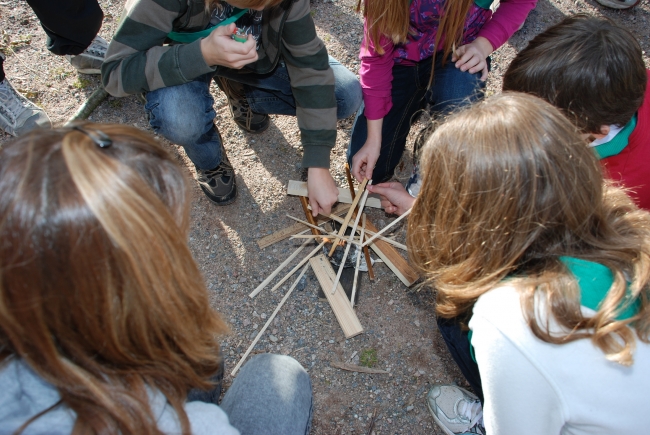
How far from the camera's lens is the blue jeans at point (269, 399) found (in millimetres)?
1399

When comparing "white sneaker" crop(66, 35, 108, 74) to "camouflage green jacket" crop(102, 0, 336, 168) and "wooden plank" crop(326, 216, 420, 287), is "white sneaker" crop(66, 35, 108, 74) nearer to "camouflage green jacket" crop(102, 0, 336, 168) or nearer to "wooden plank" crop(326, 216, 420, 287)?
"camouflage green jacket" crop(102, 0, 336, 168)

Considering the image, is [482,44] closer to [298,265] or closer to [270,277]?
[298,265]

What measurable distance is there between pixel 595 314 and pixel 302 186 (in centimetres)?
153

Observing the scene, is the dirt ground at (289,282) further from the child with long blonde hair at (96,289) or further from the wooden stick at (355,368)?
the child with long blonde hair at (96,289)

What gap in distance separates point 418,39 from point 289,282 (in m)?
1.34

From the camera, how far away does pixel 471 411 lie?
73.9 inches

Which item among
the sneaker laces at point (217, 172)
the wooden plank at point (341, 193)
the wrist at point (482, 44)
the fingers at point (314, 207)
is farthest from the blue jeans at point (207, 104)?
the wrist at point (482, 44)

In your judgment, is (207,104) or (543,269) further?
(207,104)

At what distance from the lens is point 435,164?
1336 mm

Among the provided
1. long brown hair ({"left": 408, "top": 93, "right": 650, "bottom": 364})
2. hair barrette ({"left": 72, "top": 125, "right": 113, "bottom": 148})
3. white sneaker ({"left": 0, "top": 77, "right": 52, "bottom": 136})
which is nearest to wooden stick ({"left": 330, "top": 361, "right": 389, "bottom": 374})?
long brown hair ({"left": 408, "top": 93, "right": 650, "bottom": 364})

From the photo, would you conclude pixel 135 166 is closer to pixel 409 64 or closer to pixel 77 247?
pixel 77 247

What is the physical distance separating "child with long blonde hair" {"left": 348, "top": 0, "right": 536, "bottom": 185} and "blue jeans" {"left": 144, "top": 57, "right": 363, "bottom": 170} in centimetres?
15

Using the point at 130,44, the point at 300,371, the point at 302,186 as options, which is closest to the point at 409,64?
the point at 302,186

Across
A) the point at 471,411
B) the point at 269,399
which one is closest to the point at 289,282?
the point at 269,399
